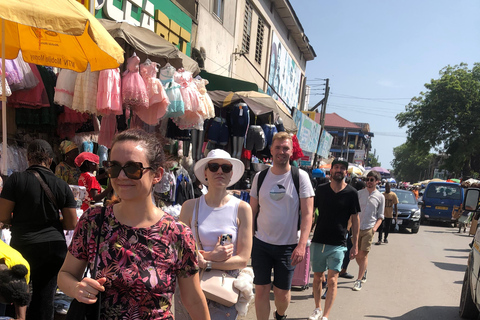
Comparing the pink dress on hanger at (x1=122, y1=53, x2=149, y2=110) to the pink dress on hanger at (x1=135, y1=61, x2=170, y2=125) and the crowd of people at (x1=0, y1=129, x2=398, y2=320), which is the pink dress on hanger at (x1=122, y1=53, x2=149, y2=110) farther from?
the crowd of people at (x1=0, y1=129, x2=398, y2=320)

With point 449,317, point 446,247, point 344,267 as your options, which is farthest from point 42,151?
point 446,247

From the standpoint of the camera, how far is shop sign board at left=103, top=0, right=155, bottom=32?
7.83 m

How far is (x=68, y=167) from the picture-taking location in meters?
5.77

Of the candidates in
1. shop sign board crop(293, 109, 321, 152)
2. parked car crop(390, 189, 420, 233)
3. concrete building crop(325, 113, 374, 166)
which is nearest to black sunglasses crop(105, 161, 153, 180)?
shop sign board crop(293, 109, 321, 152)

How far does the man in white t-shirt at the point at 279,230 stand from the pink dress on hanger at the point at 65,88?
2.62 metres

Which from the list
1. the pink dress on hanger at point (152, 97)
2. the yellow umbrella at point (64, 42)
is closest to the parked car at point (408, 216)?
the pink dress on hanger at point (152, 97)

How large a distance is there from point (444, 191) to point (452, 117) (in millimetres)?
25925

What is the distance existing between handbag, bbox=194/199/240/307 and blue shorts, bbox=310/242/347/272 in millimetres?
2635

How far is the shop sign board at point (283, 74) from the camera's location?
20.6 m

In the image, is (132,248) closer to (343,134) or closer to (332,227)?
(332,227)

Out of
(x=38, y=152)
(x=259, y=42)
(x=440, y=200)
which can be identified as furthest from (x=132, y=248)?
(x=440, y=200)

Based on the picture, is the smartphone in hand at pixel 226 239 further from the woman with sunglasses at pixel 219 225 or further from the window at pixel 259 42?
the window at pixel 259 42

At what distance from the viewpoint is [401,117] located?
48.1 metres

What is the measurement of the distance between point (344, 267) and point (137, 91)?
5470 millimetres
